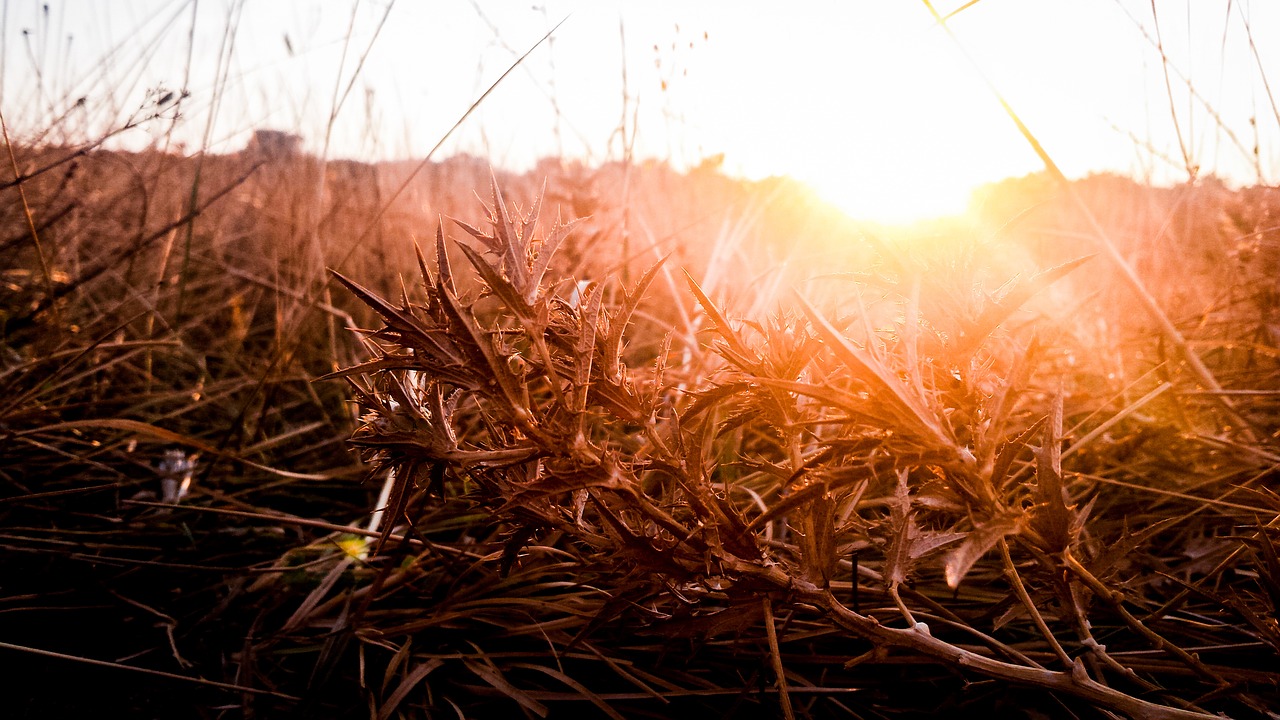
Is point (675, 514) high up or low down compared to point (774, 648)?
up

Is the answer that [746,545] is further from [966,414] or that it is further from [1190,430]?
[1190,430]

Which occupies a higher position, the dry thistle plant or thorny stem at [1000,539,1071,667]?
the dry thistle plant

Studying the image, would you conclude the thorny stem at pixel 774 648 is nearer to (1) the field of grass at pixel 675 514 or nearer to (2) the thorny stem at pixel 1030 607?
(1) the field of grass at pixel 675 514

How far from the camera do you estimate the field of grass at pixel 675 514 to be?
567 millimetres

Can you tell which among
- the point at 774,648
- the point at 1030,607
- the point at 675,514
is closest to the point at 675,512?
the point at 675,514

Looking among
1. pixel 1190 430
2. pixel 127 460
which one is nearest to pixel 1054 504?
pixel 1190 430

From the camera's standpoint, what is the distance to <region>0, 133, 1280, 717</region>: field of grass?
0.57 metres

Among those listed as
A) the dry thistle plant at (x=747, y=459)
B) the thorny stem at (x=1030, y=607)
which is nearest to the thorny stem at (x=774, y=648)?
the dry thistle plant at (x=747, y=459)

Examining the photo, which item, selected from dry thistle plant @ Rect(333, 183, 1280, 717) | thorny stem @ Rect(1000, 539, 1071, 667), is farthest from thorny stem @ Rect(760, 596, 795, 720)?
thorny stem @ Rect(1000, 539, 1071, 667)

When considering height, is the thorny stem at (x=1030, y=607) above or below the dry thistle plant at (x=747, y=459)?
below

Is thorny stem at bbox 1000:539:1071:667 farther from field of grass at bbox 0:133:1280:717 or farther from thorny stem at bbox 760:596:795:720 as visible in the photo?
thorny stem at bbox 760:596:795:720

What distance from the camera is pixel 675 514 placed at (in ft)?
2.27

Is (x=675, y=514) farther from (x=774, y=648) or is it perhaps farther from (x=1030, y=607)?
(x=1030, y=607)

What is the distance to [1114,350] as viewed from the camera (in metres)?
1.71
